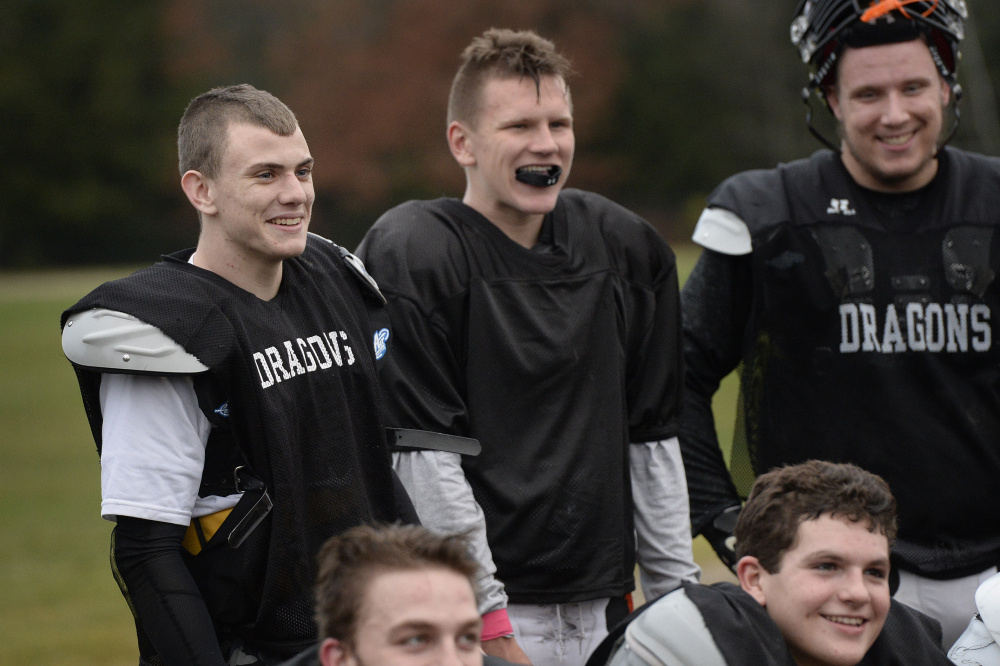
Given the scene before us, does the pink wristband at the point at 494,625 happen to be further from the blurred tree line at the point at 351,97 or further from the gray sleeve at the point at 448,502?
the blurred tree line at the point at 351,97

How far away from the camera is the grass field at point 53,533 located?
7.01 meters

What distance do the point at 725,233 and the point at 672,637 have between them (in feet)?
4.86

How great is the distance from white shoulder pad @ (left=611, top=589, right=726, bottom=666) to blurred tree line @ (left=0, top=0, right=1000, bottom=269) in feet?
111

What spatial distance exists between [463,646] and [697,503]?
1514 mm

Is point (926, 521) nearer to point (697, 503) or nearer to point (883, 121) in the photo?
point (697, 503)

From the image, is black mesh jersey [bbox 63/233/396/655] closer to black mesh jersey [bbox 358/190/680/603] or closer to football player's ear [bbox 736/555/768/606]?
black mesh jersey [bbox 358/190/680/603]

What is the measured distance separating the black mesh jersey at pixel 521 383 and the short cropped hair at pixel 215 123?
59 cm

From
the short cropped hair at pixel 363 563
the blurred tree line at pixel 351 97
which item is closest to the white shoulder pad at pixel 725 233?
the short cropped hair at pixel 363 563

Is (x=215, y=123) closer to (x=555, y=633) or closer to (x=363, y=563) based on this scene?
(x=363, y=563)

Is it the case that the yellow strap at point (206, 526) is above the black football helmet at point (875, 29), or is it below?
below

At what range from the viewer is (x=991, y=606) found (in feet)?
9.07

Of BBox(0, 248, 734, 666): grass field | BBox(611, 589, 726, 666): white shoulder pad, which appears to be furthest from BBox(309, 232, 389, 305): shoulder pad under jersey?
BBox(0, 248, 734, 666): grass field

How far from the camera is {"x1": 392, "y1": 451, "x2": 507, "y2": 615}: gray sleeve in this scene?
2.87 metres

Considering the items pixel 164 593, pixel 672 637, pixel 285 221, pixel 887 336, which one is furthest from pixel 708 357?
pixel 164 593
